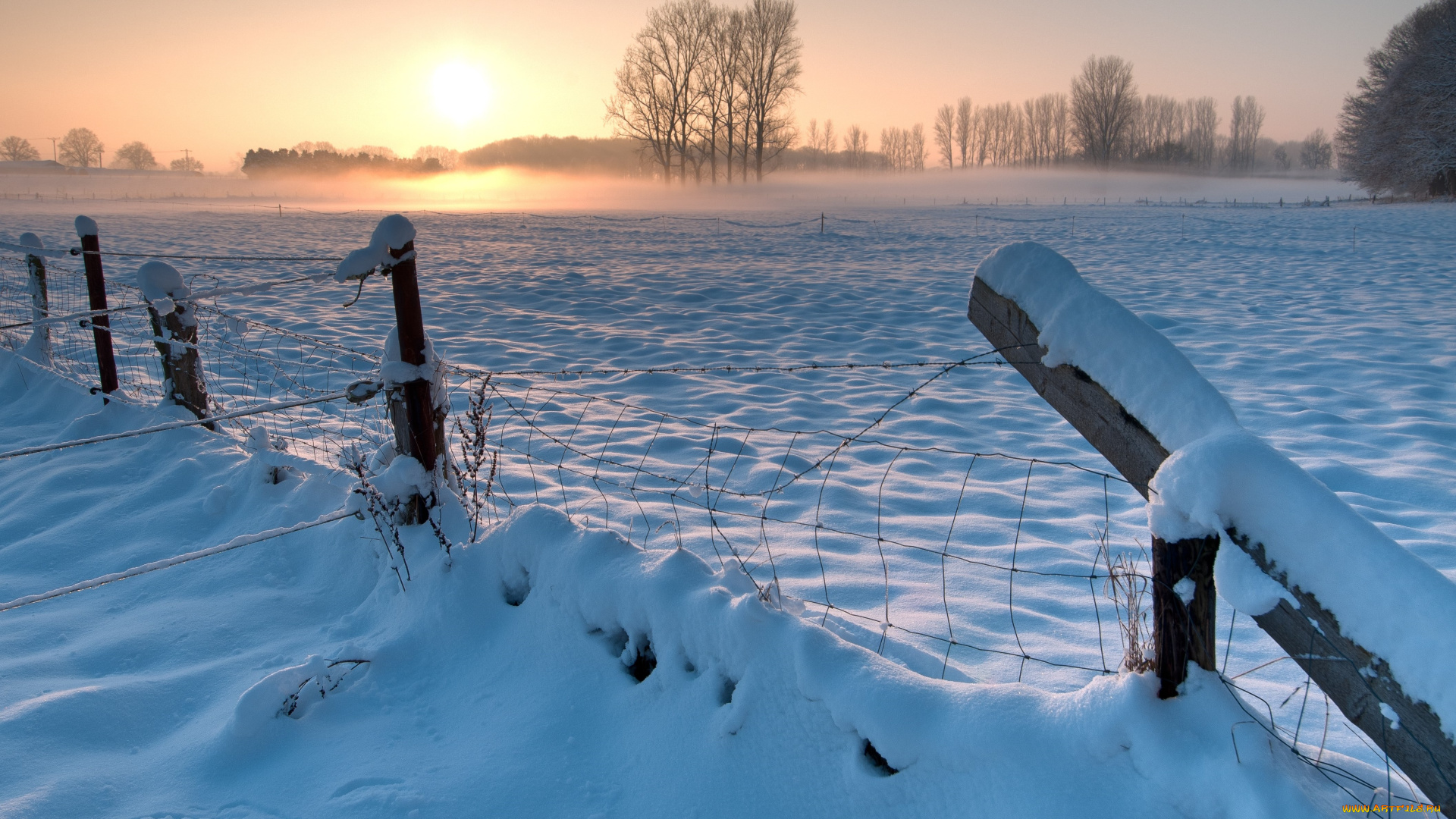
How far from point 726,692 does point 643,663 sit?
1.05 feet

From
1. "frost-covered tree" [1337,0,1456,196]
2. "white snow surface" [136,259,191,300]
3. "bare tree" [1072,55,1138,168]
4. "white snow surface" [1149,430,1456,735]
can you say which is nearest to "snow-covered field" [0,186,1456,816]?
"white snow surface" [1149,430,1456,735]

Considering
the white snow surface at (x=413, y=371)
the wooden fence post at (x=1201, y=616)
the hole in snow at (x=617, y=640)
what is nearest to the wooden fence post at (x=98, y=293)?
the white snow surface at (x=413, y=371)

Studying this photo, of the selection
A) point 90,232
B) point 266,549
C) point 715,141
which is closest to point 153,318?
point 90,232

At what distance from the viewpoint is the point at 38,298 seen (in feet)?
21.7

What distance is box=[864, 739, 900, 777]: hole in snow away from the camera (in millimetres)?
1838

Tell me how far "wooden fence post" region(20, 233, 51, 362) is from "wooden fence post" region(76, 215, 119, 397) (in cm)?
137

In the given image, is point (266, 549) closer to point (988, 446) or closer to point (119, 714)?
point (119, 714)

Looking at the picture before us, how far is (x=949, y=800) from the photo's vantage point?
5.60 ft

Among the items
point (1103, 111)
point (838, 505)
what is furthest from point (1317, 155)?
point (838, 505)

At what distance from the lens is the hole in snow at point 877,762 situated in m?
1.84

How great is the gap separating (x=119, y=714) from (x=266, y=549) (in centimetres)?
113

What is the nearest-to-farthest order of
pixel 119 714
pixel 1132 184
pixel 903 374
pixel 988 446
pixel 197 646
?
pixel 119 714, pixel 197 646, pixel 988 446, pixel 903 374, pixel 1132 184

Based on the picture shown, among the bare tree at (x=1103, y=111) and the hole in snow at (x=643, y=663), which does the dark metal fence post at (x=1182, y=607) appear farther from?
the bare tree at (x=1103, y=111)

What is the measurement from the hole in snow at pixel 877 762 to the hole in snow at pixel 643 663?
723mm
